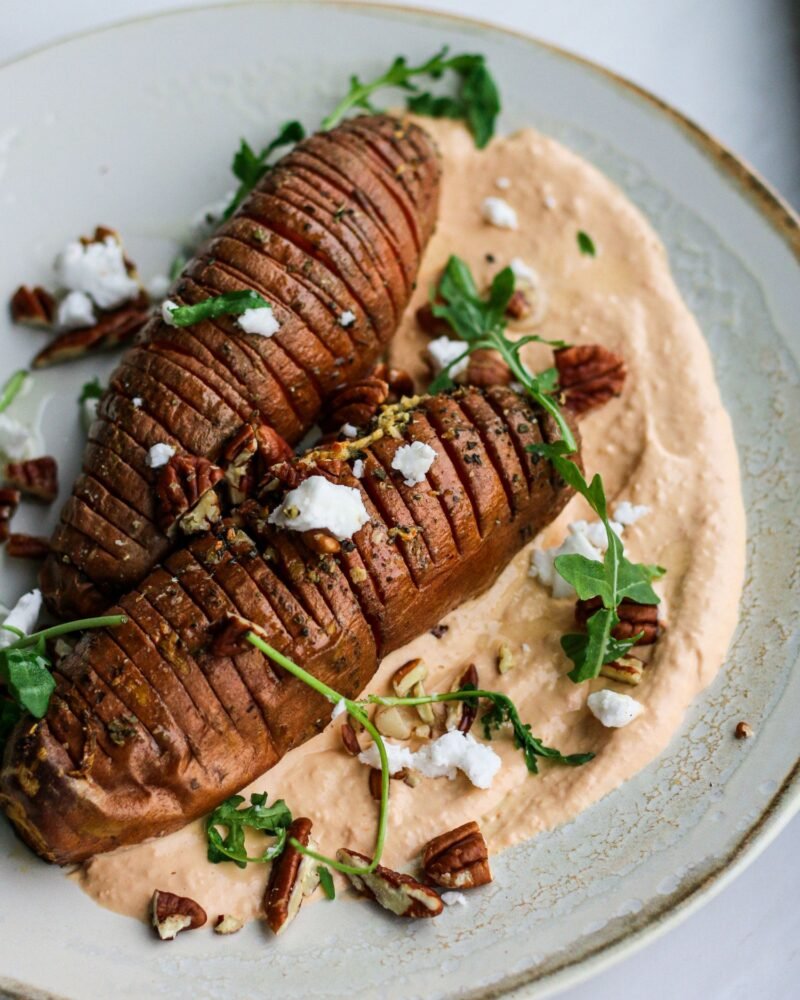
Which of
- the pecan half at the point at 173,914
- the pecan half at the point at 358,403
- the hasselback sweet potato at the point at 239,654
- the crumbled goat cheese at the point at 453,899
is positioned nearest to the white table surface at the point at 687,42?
the pecan half at the point at 358,403

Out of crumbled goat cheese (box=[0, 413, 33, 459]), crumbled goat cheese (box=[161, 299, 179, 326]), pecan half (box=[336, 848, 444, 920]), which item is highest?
crumbled goat cheese (box=[161, 299, 179, 326])

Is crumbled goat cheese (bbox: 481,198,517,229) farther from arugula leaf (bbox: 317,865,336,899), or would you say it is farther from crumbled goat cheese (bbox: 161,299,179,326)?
arugula leaf (bbox: 317,865,336,899)

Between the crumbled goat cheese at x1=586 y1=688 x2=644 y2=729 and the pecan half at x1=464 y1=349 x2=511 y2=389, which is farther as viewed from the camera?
the pecan half at x1=464 y1=349 x2=511 y2=389

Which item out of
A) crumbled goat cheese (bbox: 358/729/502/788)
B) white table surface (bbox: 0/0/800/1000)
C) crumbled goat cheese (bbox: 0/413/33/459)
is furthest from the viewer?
white table surface (bbox: 0/0/800/1000)

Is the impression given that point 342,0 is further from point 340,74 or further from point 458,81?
point 458,81

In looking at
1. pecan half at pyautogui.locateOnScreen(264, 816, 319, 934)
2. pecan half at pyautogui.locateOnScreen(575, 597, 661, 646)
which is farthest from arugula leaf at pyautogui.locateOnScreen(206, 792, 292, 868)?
pecan half at pyautogui.locateOnScreen(575, 597, 661, 646)

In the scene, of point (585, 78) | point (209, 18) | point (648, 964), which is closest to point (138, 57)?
point (209, 18)

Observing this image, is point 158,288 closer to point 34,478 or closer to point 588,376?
point 34,478
